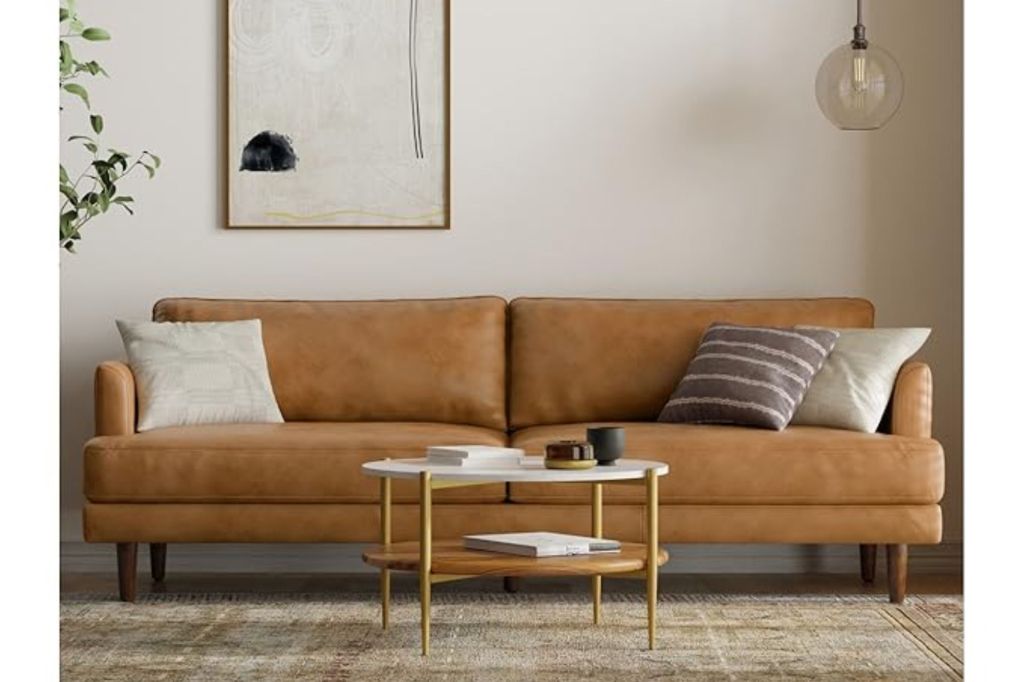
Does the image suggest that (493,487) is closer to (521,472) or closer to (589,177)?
(521,472)

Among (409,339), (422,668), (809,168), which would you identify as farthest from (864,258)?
(422,668)

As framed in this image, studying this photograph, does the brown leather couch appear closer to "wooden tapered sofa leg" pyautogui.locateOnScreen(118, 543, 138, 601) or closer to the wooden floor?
"wooden tapered sofa leg" pyautogui.locateOnScreen(118, 543, 138, 601)

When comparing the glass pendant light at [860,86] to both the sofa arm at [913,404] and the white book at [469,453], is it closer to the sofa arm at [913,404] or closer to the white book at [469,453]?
the sofa arm at [913,404]

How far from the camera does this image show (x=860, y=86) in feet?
15.2

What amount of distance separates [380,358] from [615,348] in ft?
2.45

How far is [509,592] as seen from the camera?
4.19m

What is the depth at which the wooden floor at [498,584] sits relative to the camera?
4.30 meters

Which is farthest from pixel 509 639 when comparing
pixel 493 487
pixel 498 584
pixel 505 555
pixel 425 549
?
pixel 498 584

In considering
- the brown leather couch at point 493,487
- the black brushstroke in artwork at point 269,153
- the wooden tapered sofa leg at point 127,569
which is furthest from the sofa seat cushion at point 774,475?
the black brushstroke in artwork at point 269,153

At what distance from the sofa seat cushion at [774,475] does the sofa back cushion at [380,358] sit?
2.22ft

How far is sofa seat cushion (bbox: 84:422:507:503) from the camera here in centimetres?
393

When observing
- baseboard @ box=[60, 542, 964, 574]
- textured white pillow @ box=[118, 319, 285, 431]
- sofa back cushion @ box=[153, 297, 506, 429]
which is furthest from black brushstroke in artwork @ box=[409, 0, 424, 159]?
baseboard @ box=[60, 542, 964, 574]
